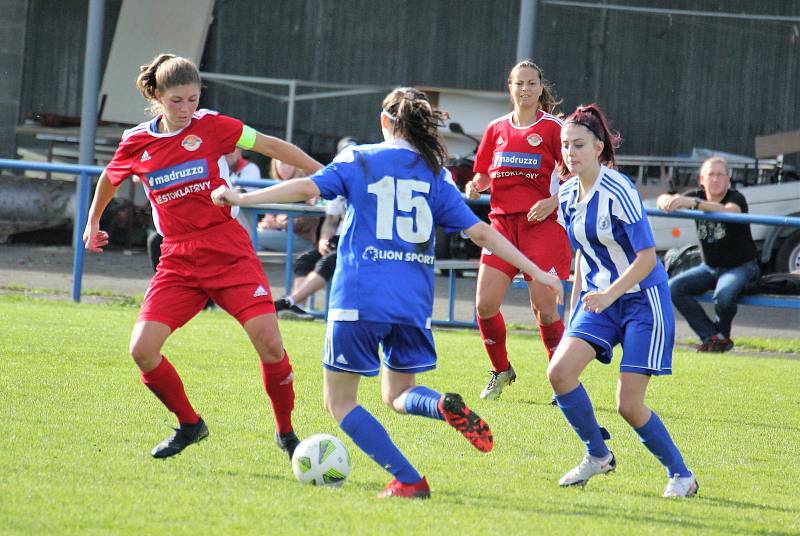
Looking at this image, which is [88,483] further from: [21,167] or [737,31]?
[737,31]

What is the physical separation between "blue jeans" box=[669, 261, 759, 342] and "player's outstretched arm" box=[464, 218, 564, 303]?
5.81 meters

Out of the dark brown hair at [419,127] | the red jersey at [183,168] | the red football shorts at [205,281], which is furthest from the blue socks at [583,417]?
the red jersey at [183,168]

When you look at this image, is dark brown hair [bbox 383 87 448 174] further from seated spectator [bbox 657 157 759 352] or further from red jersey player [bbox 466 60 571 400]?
seated spectator [bbox 657 157 759 352]

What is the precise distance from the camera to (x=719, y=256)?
10359 millimetres

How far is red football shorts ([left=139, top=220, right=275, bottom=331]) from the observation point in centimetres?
556

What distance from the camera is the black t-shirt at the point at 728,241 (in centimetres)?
1029

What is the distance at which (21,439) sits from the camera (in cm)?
559

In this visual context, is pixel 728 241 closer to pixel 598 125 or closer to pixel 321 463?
pixel 598 125

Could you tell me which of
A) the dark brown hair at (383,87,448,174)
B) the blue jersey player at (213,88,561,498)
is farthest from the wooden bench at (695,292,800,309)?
the dark brown hair at (383,87,448,174)

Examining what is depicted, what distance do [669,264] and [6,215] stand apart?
9294 mm

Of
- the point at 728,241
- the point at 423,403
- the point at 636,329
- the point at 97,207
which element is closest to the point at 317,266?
the point at 728,241

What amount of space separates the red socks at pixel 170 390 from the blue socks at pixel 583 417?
5.23ft

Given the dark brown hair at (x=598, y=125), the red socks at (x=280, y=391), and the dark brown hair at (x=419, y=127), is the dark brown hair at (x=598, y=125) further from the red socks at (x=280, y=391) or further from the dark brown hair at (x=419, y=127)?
the red socks at (x=280, y=391)

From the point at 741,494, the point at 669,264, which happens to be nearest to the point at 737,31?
the point at 669,264
